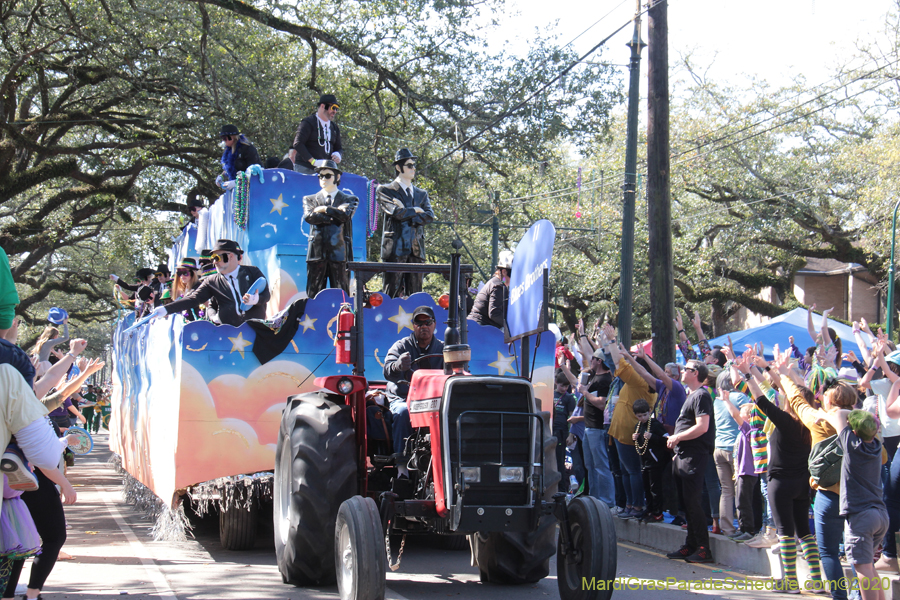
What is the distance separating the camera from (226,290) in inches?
370

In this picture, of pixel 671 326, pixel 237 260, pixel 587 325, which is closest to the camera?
pixel 237 260

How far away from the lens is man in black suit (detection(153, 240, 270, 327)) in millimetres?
8977

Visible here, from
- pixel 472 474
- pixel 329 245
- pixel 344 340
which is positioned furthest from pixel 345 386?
pixel 329 245

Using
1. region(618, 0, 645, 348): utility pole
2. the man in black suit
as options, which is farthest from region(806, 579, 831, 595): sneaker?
region(618, 0, 645, 348): utility pole

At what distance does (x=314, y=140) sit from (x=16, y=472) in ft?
24.0

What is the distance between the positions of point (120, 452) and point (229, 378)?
602cm

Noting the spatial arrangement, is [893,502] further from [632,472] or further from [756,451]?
[632,472]

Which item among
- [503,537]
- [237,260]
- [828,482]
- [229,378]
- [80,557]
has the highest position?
[237,260]

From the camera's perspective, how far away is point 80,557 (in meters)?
8.02

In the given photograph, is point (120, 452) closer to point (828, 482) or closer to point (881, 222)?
point (828, 482)

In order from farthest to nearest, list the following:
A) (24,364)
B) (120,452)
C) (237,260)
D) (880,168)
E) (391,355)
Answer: (880,168), (120,452), (237,260), (391,355), (24,364)

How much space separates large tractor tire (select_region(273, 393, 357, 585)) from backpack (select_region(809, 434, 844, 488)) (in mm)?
3274

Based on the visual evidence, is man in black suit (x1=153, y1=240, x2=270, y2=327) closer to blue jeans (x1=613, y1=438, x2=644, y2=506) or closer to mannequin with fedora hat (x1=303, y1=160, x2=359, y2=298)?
mannequin with fedora hat (x1=303, y1=160, x2=359, y2=298)

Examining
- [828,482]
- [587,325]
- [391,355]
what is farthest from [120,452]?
[587,325]
